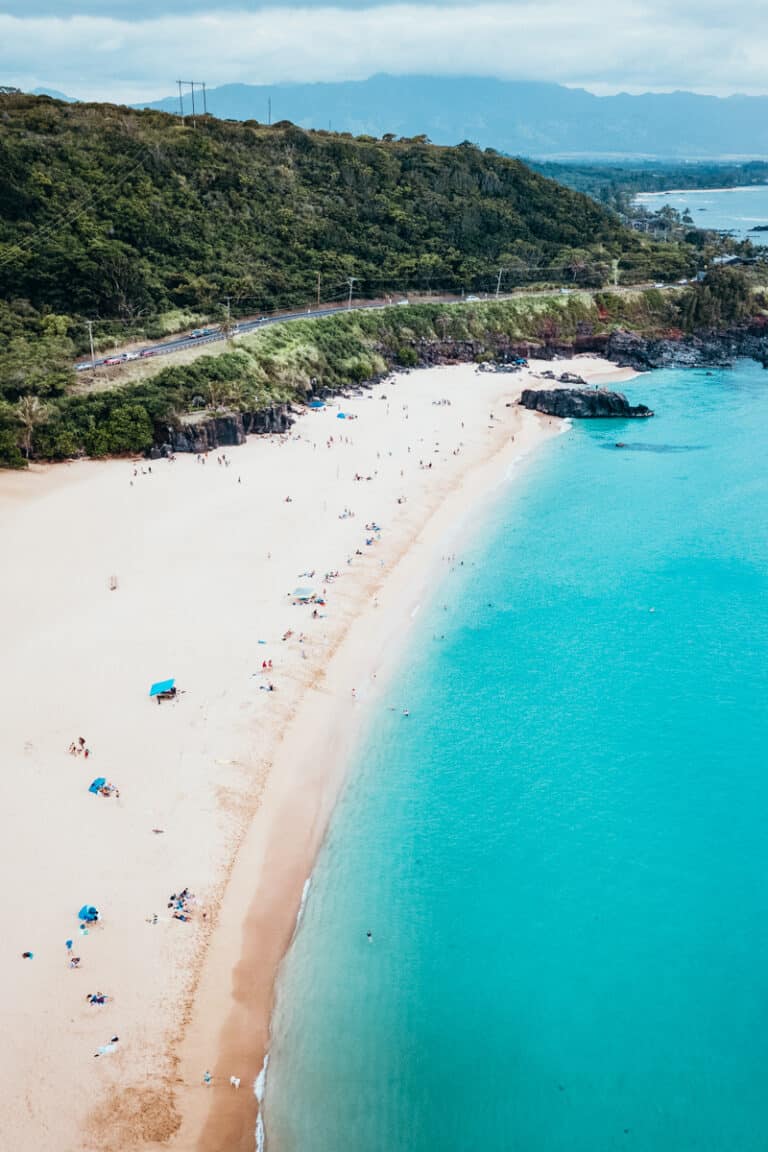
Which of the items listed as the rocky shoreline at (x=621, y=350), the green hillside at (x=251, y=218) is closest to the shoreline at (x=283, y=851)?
the rocky shoreline at (x=621, y=350)

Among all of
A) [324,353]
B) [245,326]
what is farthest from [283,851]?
[245,326]

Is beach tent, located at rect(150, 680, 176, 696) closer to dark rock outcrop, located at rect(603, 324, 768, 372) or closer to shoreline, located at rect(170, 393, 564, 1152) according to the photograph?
shoreline, located at rect(170, 393, 564, 1152)

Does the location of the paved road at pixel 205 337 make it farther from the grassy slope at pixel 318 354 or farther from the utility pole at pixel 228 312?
the grassy slope at pixel 318 354

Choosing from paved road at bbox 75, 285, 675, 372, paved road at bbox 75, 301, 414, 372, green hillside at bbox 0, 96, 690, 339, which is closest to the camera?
paved road at bbox 75, 301, 414, 372

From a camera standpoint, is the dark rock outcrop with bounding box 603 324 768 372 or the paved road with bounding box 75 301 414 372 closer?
the paved road with bounding box 75 301 414 372

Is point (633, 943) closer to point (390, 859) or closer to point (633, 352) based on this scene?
point (390, 859)

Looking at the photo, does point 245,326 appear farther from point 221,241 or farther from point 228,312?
point 221,241

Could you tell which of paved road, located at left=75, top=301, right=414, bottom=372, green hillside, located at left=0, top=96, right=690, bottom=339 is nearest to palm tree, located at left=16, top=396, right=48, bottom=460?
paved road, located at left=75, top=301, right=414, bottom=372
